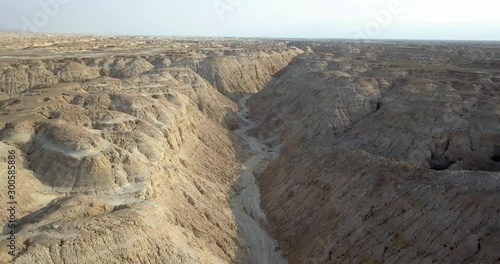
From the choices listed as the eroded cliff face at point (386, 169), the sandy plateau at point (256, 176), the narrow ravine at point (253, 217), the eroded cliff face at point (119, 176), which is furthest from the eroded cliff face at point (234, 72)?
the narrow ravine at point (253, 217)

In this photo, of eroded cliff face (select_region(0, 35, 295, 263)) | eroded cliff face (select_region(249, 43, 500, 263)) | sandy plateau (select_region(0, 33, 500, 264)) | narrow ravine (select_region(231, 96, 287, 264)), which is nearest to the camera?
eroded cliff face (select_region(0, 35, 295, 263))

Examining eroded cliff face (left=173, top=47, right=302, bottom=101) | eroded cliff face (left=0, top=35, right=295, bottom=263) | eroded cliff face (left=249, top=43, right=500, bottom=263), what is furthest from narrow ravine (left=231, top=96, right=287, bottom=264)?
eroded cliff face (left=173, top=47, right=302, bottom=101)

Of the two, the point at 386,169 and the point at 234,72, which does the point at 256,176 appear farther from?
the point at 234,72

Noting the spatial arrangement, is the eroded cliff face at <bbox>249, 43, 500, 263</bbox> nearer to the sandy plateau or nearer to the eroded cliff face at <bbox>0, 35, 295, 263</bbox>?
the sandy plateau

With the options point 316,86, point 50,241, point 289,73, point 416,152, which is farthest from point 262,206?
point 289,73

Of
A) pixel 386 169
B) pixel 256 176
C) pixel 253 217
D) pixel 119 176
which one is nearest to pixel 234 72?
pixel 256 176

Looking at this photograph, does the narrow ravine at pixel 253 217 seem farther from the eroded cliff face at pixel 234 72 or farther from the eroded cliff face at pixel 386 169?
the eroded cliff face at pixel 234 72

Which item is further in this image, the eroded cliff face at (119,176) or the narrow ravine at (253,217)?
the narrow ravine at (253,217)
